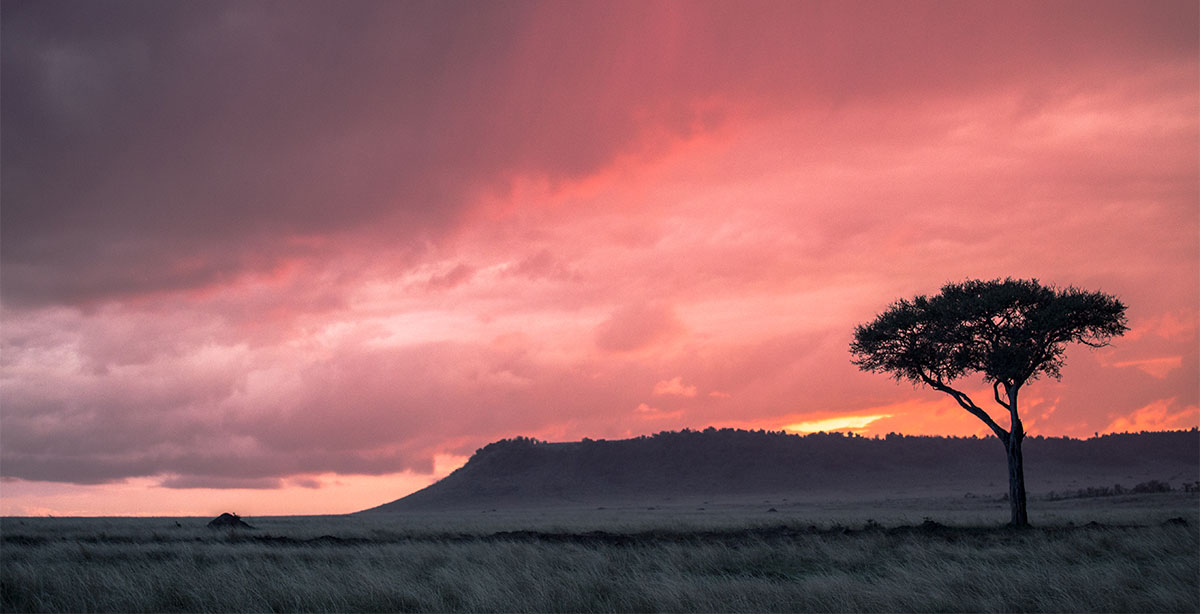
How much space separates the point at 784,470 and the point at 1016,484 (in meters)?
149

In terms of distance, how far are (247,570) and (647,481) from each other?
556 feet

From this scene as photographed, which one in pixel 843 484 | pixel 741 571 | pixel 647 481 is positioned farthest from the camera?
pixel 647 481

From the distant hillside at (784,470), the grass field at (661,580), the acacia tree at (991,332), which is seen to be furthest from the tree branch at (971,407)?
the distant hillside at (784,470)

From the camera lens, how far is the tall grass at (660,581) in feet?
44.6

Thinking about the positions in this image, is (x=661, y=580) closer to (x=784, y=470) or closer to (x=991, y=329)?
(x=991, y=329)

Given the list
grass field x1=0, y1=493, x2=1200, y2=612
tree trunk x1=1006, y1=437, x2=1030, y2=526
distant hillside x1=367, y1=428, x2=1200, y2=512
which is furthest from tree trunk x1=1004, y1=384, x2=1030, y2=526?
distant hillside x1=367, y1=428, x2=1200, y2=512

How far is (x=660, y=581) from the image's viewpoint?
15688 mm

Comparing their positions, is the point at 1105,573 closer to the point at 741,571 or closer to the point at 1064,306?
the point at 741,571

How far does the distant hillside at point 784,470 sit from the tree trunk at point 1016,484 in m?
128

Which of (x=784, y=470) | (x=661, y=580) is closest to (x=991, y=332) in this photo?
(x=661, y=580)

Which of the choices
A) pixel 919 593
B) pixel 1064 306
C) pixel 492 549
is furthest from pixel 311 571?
pixel 1064 306

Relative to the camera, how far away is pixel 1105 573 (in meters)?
15.5

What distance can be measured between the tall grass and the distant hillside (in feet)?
477

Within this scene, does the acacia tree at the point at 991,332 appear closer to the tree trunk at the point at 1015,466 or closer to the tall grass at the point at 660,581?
the tree trunk at the point at 1015,466
